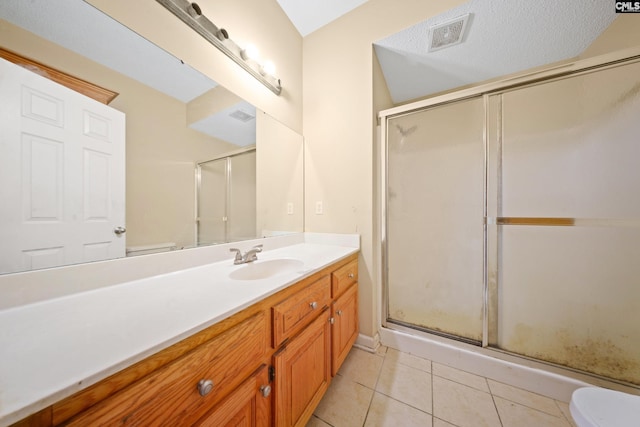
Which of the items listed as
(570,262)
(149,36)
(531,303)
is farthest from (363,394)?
(149,36)

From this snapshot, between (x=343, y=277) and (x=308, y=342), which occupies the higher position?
(x=343, y=277)

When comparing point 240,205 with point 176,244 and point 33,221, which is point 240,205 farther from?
point 33,221

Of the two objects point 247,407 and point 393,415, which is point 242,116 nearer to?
point 247,407

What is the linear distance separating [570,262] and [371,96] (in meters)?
1.61

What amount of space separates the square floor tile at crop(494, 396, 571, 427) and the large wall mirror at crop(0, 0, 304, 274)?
1732 millimetres

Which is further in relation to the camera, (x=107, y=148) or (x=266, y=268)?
(x=266, y=268)

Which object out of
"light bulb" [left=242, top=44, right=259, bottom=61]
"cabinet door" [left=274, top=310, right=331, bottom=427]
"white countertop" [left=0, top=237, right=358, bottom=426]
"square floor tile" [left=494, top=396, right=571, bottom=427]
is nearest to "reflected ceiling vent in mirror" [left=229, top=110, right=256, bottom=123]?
"light bulb" [left=242, top=44, right=259, bottom=61]

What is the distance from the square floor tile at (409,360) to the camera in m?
1.36

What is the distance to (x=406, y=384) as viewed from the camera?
1.22 m

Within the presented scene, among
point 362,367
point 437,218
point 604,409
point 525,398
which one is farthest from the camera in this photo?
point 437,218

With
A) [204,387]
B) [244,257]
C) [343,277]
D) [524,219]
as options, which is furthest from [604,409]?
[244,257]

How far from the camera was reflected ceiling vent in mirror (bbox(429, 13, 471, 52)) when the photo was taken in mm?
1279

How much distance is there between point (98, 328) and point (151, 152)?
2.32ft

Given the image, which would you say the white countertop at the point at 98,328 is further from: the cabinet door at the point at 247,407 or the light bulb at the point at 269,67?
the light bulb at the point at 269,67
